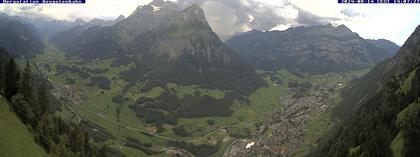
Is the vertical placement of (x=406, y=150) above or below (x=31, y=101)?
below

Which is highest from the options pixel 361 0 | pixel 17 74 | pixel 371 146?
pixel 361 0

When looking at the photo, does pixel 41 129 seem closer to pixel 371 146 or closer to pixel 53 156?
pixel 53 156

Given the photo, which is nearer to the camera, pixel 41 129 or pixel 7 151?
pixel 7 151

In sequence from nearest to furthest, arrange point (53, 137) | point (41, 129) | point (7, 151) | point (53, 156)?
point (7, 151)
point (53, 156)
point (41, 129)
point (53, 137)

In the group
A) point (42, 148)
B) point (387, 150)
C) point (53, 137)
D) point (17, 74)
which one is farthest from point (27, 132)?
point (387, 150)

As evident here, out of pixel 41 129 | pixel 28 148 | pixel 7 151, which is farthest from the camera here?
pixel 41 129

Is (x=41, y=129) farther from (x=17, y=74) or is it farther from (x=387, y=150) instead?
(x=387, y=150)
